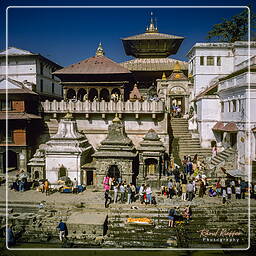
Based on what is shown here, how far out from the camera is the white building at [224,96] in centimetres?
1984

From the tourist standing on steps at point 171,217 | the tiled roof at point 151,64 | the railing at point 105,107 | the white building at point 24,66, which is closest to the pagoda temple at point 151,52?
→ the tiled roof at point 151,64

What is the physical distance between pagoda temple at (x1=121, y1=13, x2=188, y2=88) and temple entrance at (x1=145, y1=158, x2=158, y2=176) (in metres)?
13.8

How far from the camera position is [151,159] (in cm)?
2098

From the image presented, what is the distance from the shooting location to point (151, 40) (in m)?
35.2

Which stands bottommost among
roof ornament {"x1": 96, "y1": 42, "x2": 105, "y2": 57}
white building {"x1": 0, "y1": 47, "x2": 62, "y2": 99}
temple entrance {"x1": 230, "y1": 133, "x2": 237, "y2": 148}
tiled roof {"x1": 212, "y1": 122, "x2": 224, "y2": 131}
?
temple entrance {"x1": 230, "y1": 133, "x2": 237, "y2": 148}

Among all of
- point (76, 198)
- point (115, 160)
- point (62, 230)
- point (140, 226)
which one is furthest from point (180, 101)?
point (62, 230)

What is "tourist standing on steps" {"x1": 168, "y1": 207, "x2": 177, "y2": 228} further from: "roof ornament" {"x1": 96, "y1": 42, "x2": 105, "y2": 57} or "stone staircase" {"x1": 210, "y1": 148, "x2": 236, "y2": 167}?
"roof ornament" {"x1": 96, "y1": 42, "x2": 105, "y2": 57}

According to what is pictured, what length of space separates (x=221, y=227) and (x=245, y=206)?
101 inches

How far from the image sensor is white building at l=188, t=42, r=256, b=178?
65.1 ft

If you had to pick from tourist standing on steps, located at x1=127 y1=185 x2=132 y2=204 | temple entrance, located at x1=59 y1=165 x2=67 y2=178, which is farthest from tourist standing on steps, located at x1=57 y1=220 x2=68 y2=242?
temple entrance, located at x1=59 y1=165 x2=67 y2=178

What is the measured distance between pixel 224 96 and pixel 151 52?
47.4 ft

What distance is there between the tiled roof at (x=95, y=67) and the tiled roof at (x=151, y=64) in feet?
17.7

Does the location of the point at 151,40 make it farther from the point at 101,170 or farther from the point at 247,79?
the point at 101,170

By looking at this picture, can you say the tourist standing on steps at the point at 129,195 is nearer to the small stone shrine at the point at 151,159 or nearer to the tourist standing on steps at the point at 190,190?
the small stone shrine at the point at 151,159
